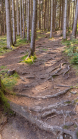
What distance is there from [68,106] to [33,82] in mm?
2749

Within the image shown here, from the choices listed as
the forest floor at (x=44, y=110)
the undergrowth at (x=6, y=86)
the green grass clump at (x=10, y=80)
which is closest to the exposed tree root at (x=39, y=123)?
the forest floor at (x=44, y=110)

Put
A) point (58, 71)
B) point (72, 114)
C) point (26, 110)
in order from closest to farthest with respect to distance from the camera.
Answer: point (72, 114), point (26, 110), point (58, 71)

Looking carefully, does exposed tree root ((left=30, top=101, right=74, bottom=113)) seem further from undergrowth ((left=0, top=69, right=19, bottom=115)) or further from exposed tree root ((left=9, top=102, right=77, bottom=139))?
undergrowth ((left=0, top=69, right=19, bottom=115))

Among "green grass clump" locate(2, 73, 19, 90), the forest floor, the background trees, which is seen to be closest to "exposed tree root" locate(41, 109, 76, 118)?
the forest floor

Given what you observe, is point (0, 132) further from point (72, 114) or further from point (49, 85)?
point (49, 85)

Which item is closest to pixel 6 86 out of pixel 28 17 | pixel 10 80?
pixel 10 80

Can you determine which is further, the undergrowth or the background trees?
the background trees

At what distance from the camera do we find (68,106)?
14.3ft

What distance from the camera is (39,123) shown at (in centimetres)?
384

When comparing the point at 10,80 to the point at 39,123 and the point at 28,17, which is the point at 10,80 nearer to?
the point at 39,123

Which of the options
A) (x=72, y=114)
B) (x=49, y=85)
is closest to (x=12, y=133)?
(x=72, y=114)

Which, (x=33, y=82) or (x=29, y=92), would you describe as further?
(x=33, y=82)

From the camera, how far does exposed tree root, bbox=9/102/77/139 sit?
3425 mm

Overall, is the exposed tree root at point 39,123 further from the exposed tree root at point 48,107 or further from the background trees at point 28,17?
the background trees at point 28,17
